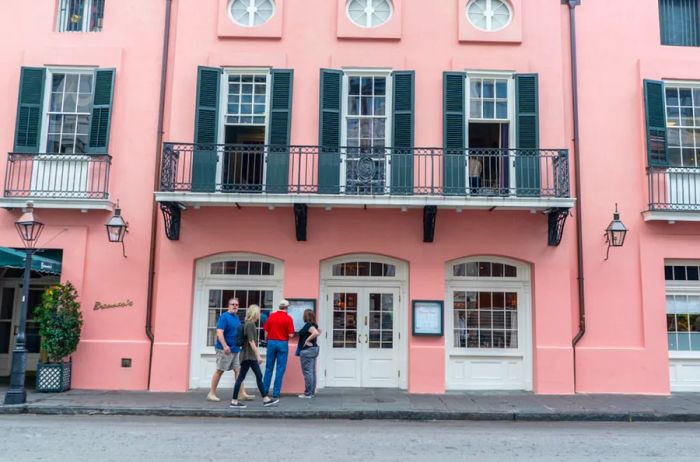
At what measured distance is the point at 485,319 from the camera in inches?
468

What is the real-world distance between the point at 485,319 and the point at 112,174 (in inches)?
323

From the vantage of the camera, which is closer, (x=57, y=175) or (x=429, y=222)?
(x=429, y=222)

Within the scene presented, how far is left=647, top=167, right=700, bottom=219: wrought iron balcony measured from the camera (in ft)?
38.9

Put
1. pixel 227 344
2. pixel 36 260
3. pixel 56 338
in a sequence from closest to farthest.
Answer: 1. pixel 227 344
2. pixel 56 338
3. pixel 36 260

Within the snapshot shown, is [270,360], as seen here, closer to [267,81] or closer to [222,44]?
[267,81]

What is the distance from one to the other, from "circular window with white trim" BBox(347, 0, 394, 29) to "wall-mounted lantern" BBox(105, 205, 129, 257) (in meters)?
6.26

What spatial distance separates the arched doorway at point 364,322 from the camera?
11680 millimetres

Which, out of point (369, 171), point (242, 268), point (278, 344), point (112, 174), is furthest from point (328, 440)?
point (112, 174)

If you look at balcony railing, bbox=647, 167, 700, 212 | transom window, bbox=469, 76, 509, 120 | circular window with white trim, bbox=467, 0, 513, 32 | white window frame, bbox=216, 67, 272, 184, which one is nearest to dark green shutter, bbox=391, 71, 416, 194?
transom window, bbox=469, 76, 509, 120

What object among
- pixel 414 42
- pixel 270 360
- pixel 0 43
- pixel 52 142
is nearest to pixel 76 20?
pixel 0 43

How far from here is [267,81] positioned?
475 inches

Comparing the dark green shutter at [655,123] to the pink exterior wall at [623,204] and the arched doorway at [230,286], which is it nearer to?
the pink exterior wall at [623,204]

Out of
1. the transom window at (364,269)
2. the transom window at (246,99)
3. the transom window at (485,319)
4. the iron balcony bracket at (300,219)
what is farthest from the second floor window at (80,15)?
the transom window at (485,319)

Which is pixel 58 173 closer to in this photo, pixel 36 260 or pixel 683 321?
pixel 36 260
